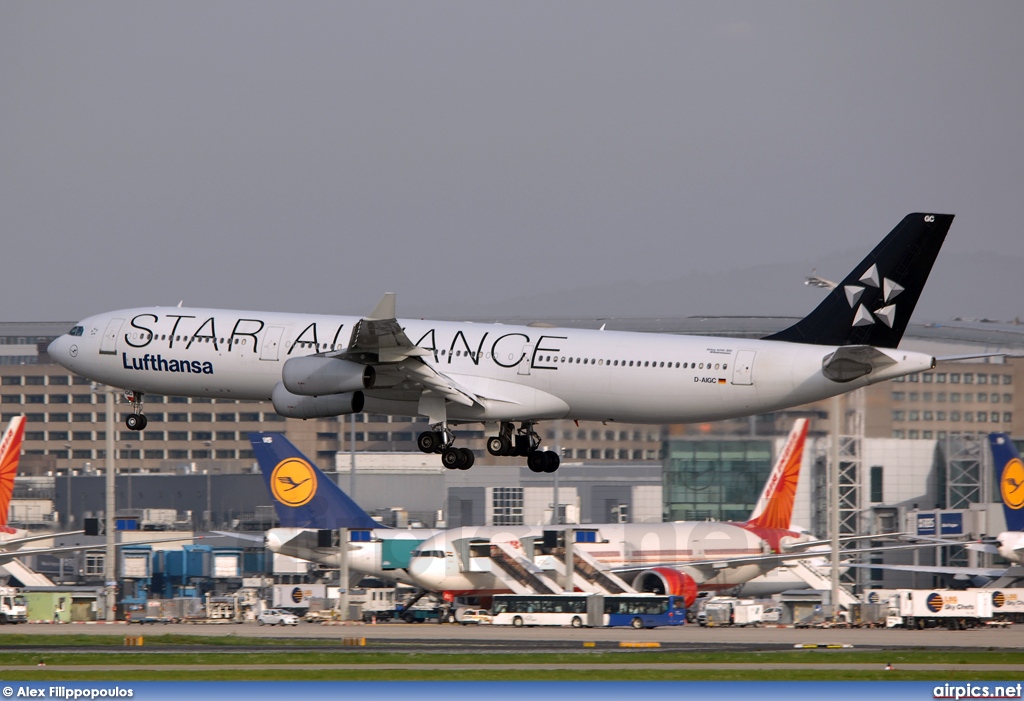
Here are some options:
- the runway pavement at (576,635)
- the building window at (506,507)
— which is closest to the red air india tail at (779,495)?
the runway pavement at (576,635)

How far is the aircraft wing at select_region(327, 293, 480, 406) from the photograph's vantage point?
153ft

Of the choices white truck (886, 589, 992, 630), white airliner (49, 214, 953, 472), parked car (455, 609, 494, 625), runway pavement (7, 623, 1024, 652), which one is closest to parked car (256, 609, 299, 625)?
runway pavement (7, 623, 1024, 652)

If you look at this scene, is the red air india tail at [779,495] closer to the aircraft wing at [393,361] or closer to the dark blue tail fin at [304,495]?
the dark blue tail fin at [304,495]

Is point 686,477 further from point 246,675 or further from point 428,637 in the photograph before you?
point 246,675

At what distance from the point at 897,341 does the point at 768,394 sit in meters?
4.59

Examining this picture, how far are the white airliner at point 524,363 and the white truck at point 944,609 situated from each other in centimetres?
2089

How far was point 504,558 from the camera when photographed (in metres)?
69.4

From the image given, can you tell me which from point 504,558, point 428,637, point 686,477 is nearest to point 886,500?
point 686,477

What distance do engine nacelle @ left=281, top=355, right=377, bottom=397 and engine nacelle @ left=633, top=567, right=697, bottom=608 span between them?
84.3ft

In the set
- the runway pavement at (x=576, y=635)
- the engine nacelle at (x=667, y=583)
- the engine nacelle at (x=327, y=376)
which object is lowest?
the runway pavement at (x=576, y=635)

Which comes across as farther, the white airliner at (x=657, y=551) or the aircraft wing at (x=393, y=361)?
the white airliner at (x=657, y=551)

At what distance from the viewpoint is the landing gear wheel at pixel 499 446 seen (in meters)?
51.1

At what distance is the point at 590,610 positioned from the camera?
64562 millimetres

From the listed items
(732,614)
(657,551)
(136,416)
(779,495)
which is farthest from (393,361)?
(779,495)
